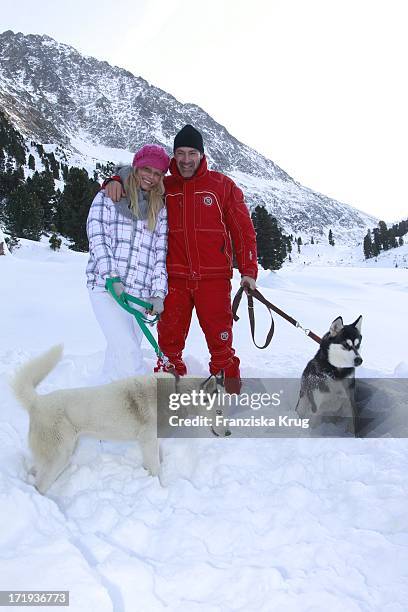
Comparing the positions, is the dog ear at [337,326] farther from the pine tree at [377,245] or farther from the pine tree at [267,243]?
the pine tree at [377,245]

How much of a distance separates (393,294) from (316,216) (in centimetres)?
18033

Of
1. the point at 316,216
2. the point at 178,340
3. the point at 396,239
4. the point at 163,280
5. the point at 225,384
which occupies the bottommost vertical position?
the point at 225,384

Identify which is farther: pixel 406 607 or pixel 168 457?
pixel 168 457

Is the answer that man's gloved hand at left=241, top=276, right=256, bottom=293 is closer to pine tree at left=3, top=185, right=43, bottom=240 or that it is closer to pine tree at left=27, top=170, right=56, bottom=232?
pine tree at left=3, top=185, right=43, bottom=240

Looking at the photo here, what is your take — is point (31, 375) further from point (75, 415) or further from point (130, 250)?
point (130, 250)

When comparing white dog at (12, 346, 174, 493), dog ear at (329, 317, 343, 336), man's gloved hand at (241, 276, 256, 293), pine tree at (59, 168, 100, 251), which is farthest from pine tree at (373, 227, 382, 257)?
white dog at (12, 346, 174, 493)

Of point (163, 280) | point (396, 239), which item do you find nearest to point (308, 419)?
point (163, 280)

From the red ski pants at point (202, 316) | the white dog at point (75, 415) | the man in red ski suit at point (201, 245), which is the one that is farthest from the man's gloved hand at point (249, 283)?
the white dog at point (75, 415)

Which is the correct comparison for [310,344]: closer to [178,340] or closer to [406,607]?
[178,340]

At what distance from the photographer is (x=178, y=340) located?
14.6ft

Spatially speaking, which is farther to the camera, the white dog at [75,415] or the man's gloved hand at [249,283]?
the man's gloved hand at [249,283]

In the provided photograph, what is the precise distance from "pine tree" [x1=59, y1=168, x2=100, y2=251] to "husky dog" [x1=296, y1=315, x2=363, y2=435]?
1193 inches

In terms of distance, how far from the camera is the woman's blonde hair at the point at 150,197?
12.4 ft

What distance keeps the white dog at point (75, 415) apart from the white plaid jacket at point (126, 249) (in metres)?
0.92
